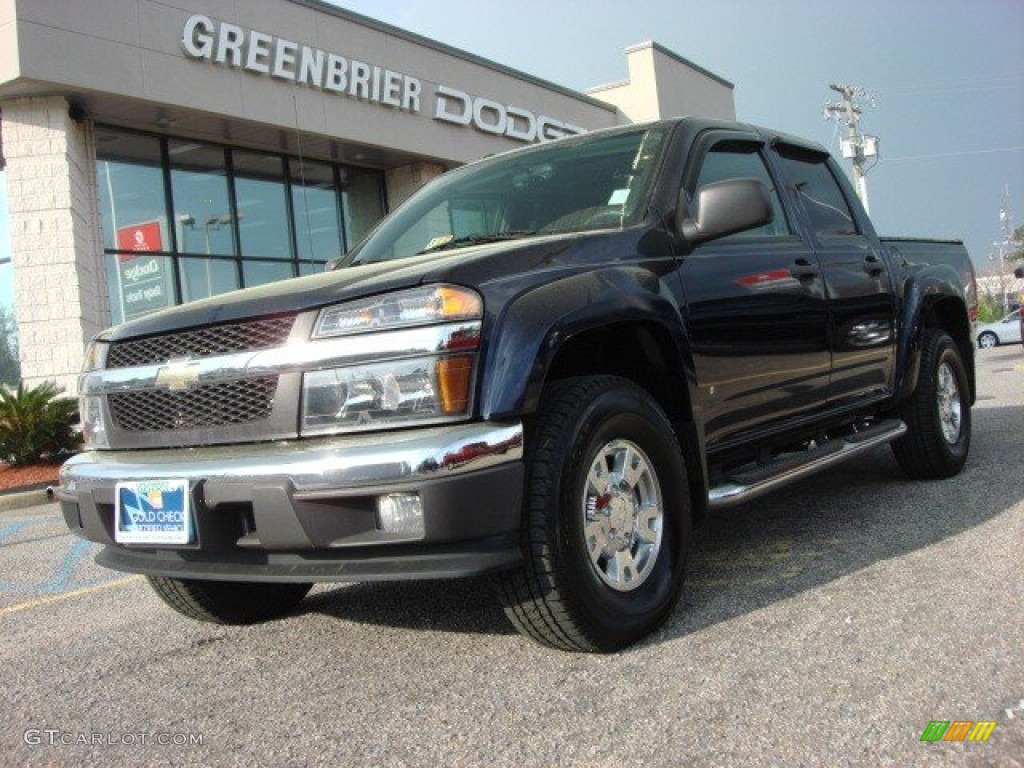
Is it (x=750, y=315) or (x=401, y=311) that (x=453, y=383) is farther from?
(x=750, y=315)

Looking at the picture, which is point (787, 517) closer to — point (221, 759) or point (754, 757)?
point (754, 757)

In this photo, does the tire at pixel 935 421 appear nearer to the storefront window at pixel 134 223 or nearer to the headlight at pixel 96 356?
the headlight at pixel 96 356

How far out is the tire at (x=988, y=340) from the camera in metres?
33.2

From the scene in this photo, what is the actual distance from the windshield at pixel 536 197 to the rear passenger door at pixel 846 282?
1133mm

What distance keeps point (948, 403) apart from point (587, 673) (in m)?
3.72

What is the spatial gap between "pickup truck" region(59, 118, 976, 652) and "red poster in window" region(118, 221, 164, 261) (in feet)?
Result: 36.2

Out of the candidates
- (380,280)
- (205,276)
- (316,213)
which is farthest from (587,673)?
(316,213)

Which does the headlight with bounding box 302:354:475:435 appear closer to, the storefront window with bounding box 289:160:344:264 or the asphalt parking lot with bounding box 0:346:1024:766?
the asphalt parking lot with bounding box 0:346:1024:766

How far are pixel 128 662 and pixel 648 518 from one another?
1.83 m

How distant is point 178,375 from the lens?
2.93 metres

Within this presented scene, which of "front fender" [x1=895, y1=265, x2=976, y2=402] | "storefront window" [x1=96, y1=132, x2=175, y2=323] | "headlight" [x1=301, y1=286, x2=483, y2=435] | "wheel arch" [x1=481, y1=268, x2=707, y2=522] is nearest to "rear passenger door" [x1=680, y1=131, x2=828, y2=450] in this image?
"wheel arch" [x1=481, y1=268, x2=707, y2=522]

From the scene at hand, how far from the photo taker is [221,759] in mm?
2332

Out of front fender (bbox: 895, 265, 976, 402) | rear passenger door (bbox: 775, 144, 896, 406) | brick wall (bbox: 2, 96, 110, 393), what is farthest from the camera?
brick wall (bbox: 2, 96, 110, 393)

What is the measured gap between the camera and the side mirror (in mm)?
3398
